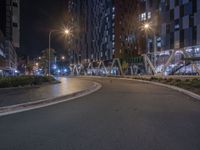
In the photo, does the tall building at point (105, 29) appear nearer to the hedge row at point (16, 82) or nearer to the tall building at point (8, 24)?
the tall building at point (8, 24)

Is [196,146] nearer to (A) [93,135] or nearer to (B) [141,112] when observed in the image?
(A) [93,135]

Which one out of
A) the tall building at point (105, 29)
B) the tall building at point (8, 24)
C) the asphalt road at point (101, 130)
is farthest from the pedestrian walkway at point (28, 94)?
the tall building at point (8, 24)

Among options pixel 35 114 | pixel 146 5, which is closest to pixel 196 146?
pixel 35 114

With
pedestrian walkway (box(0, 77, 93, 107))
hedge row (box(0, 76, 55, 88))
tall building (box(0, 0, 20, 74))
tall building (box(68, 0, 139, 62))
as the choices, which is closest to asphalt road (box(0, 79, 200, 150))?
pedestrian walkway (box(0, 77, 93, 107))

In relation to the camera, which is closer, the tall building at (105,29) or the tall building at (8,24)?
the tall building at (105,29)

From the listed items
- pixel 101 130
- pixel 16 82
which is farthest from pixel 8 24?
pixel 101 130

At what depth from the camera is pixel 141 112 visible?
10109mm

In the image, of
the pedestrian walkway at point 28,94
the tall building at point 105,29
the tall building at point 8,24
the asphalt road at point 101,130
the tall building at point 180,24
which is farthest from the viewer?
the tall building at point 8,24

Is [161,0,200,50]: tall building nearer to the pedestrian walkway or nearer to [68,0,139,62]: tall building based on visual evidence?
[68,0,139,62]: tall building

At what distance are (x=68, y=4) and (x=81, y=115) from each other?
609ft

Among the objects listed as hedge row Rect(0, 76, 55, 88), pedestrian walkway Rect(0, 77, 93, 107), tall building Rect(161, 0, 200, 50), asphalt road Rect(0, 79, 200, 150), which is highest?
tall building Rect(161, 0, 200, 50)

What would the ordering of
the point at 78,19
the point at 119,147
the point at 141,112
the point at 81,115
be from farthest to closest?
the point at 78,19, the point at 141,112, the point at 81,115, the point at 119,147

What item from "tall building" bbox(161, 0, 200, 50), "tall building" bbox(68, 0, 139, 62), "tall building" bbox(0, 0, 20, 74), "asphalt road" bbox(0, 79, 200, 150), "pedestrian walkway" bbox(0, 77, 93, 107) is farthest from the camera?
"tall building" bbox(0, 0, 20, 74)

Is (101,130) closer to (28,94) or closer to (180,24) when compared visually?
(28,94)
